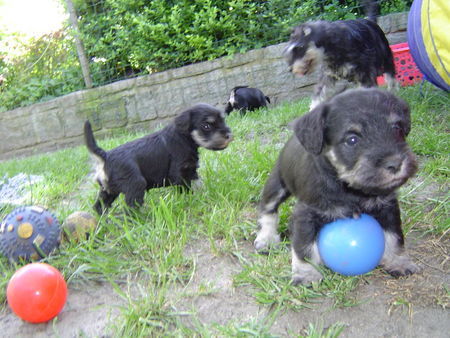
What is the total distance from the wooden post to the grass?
203 inches

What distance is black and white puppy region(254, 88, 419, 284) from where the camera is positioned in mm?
2059

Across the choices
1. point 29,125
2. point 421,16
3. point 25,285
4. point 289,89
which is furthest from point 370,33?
point 29,125

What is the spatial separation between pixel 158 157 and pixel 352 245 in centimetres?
219

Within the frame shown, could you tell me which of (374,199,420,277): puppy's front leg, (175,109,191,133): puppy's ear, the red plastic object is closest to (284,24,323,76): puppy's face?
(175,109,191,133): puppy's ear


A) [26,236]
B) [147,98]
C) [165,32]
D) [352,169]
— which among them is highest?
[352,169]

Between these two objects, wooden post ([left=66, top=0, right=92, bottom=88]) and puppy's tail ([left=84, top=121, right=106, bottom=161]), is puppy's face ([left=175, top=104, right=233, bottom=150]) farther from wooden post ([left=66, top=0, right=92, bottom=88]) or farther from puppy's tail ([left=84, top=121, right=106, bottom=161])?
wooden post ([left=66, top=0, right=92, bottom=88])

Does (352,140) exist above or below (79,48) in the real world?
above

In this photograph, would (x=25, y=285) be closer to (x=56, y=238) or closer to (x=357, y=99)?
(x=56, y=238)

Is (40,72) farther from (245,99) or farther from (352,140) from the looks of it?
(352,140)

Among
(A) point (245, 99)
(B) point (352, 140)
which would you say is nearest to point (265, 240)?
(B) point (352, 140)

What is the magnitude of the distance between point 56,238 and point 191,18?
733 centimetres

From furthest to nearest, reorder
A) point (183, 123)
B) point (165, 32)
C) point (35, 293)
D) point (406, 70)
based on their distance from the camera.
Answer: point (165, 32) < point (406, 70) < point (183, 123) < point (35, 293)

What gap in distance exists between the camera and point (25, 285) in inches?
82.0

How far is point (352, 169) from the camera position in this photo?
2.15 meters
